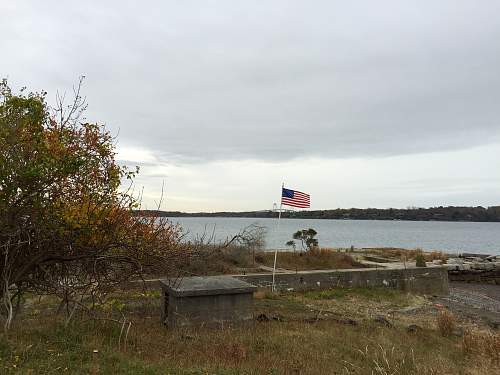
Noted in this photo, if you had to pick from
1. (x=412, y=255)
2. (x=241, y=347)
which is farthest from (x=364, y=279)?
(x=412, y=255)

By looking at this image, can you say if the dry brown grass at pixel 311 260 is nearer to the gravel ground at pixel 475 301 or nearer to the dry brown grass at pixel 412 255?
the gravel ground at pixel 475 301

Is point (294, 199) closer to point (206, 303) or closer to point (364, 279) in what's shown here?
point (364, 279)

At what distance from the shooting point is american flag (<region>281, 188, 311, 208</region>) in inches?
588

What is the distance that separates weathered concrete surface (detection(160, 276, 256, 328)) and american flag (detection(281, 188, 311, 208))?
5579 mm

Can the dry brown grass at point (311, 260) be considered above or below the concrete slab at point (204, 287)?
below

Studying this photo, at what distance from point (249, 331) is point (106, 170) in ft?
13.3

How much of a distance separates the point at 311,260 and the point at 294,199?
7.85 meters

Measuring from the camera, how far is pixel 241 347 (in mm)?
7066

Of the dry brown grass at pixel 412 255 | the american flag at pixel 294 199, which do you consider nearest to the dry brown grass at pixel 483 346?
the american flag at pixel 294 199

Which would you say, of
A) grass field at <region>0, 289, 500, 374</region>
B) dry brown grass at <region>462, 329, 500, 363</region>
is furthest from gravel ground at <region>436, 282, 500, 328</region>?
dry brown grass at <region>462, 329, 500, 363</region>

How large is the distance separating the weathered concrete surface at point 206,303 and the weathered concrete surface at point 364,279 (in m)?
4.25

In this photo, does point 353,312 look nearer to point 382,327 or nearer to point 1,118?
point 382,327

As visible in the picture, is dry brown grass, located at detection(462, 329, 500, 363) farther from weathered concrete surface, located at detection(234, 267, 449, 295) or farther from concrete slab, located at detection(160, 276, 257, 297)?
weathered concrete surface, located at detection(234, 267, 449, 295)

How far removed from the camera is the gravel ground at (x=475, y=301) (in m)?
13.5
